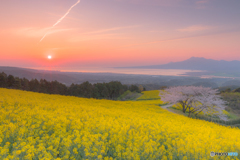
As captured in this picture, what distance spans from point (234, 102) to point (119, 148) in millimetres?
73231

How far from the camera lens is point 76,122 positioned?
8.95 m

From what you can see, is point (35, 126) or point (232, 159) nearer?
point (232, 159)

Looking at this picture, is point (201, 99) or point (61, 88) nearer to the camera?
point (201, 99)

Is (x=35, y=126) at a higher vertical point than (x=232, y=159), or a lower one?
higher

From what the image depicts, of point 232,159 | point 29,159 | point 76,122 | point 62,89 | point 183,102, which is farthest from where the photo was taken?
point 62,89

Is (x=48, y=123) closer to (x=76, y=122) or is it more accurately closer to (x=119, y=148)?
(x=76, y=122)

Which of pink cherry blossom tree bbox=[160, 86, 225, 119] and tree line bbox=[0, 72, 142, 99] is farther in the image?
tree line bbox=[0, 72, 142, 99]

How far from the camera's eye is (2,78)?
8056 centimetres

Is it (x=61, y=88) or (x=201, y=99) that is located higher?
(x=201, y=99)

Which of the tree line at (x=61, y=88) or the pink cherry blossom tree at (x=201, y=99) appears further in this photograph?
the tree line at (x=61, y=88)

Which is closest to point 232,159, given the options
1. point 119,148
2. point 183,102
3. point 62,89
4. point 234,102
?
point 119,148

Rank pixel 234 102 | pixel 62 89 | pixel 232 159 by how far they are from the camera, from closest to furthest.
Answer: pixel 232 159
pixel 234 102
pixel 62 89

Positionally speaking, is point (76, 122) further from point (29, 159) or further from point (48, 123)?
point (29, 159)

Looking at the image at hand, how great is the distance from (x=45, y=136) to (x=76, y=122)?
7.30 ft
